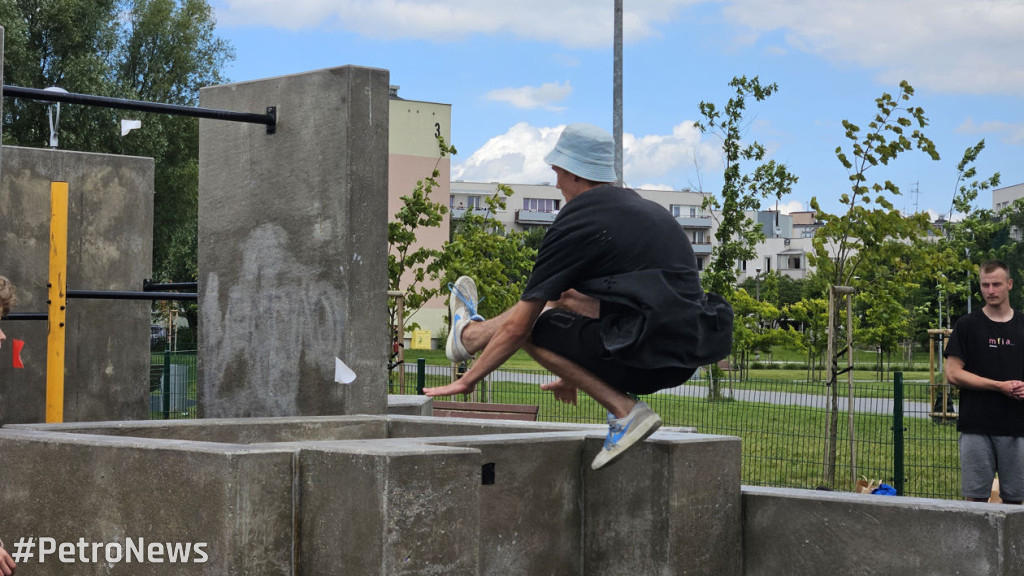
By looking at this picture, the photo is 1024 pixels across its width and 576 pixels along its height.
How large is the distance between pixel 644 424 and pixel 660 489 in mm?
771

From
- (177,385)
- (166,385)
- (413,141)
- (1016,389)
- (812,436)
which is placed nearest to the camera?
(1016,389)

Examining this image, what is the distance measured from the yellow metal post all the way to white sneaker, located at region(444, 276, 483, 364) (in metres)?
3.61

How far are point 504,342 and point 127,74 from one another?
35.2 metres

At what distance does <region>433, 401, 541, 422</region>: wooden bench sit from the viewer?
35.2 feet

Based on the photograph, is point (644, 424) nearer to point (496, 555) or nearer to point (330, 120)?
point (496, 555)

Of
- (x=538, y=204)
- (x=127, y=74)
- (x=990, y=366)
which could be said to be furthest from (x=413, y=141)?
(x=990, y=366)

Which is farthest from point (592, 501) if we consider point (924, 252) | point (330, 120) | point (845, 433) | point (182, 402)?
point (182, 402)

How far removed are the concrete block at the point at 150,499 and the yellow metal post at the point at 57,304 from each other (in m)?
2.41

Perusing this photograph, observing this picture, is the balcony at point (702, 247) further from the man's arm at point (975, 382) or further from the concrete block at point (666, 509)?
the concrete block at point (666, 509)

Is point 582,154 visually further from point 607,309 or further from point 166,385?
point 166,385

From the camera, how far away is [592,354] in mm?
4621

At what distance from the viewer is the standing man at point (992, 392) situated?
7441 millimetres

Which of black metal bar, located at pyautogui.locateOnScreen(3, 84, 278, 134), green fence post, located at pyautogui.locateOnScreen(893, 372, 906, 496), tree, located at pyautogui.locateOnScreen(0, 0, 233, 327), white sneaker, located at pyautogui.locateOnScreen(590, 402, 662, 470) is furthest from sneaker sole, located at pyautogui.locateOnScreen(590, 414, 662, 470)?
tree, located at pyautogui.locateOnScreen(0, 0, 233, 327)

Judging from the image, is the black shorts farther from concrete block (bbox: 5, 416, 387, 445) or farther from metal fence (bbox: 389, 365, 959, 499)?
metal fence (bbox: 389, 365, 959, 499)
